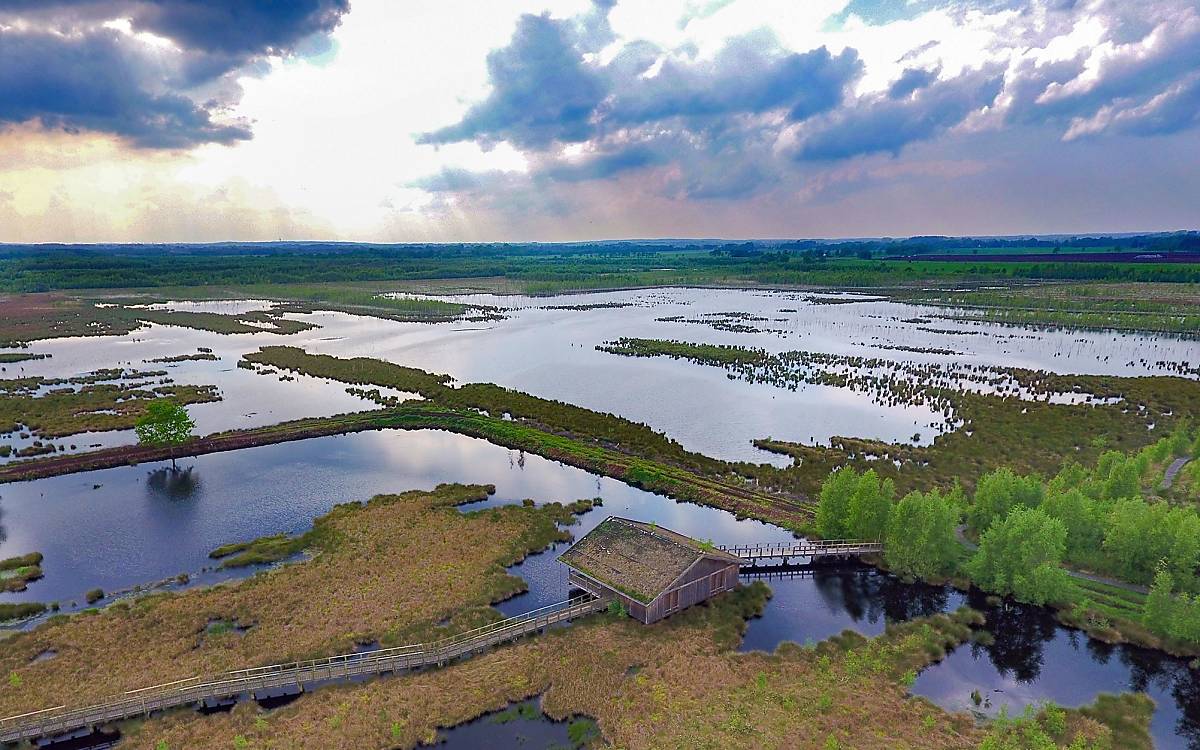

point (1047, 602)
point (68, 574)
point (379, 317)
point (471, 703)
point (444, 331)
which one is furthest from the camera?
point (379, 317)

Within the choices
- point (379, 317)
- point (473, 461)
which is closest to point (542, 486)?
point (473, 461)

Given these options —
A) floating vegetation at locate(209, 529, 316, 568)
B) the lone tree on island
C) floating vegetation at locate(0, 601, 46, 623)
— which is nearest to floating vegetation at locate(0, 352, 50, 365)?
the lone tree on island

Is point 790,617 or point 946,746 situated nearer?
point 946,746

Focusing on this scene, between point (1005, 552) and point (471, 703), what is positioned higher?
point (1005, 552)

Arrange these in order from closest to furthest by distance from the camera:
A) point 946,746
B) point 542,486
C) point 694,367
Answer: point 946,746 < point 542,486 < point 694,367

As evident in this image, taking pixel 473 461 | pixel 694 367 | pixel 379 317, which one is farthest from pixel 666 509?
pixel 379 317

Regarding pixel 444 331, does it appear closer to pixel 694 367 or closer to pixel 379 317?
pixel 379 317
